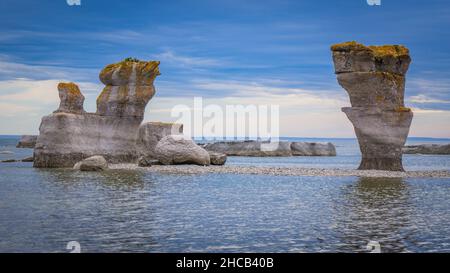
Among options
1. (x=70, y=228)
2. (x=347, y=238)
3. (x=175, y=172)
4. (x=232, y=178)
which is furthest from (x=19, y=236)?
(x=175, y=172)

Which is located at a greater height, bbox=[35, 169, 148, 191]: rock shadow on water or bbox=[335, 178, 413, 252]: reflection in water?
bbox=[35, 169, 148, 191]: rock shadow on water

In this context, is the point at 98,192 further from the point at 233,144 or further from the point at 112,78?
the point at 233,144

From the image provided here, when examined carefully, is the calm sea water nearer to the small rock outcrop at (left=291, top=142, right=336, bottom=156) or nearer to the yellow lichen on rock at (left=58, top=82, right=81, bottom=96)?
the yellow lichen on rock at (left=58, top=82, right=81, bottom=96)

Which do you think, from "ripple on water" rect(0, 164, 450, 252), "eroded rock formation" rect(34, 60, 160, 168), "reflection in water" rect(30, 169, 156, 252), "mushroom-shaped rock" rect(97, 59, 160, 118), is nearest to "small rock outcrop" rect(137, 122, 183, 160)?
"eroded rock formation" rect(34, 60, 160, 168)

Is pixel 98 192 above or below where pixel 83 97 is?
below

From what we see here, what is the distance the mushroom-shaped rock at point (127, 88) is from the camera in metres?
55.5

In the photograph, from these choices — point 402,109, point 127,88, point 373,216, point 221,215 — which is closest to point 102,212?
point 221,215

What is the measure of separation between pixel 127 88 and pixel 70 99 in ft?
19.2

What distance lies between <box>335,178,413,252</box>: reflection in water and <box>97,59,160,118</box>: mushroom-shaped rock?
24.5m

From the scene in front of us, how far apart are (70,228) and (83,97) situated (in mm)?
33655

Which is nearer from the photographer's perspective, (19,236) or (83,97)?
(19,236)

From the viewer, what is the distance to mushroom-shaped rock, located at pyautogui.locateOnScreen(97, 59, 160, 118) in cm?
5553
